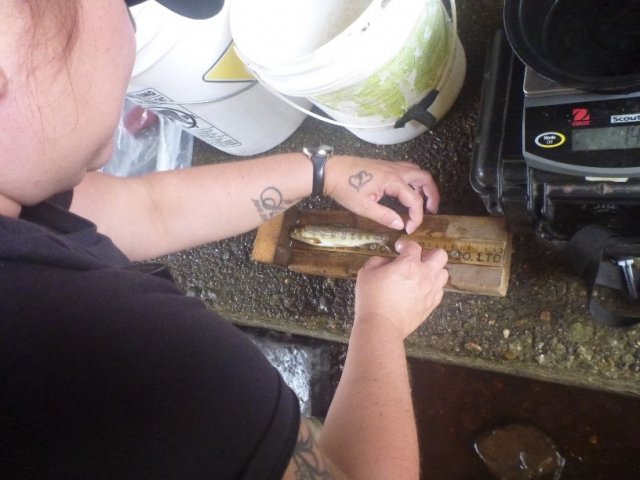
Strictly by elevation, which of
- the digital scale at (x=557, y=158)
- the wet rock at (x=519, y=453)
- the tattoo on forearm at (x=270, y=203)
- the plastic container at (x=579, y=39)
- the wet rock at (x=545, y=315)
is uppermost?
the plastic container at (x=579, y=39)

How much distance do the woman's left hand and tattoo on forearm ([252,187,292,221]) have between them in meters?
0.13

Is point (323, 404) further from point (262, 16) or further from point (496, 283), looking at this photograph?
point (262, 16)

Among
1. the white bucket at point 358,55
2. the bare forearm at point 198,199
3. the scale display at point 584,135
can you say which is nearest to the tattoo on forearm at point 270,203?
the bare forearm at point 198,199

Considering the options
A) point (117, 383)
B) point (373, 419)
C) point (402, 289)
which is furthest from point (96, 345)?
point (402, 289)

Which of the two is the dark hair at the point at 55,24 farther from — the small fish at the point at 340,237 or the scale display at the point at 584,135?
the small fish at the point at 340,237

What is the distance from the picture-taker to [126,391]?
624 millimetres

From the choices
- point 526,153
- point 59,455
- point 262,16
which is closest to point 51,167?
point 59,455

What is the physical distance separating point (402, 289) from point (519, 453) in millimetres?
879

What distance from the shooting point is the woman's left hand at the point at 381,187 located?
1344 mm

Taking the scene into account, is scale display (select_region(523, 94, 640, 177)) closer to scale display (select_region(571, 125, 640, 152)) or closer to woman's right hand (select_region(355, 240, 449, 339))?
scale display (select_region(571, 125, 640, 152))

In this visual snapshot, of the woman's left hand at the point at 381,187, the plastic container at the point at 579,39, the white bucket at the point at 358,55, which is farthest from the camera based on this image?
the woman's left hand at the point at 381,187

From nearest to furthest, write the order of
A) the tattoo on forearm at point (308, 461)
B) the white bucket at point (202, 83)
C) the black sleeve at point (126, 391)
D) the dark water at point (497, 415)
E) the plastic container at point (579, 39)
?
1. the black sleeve at point (126, 391)
2. the tattoo on forearm at point (308, 461)
3. the plastic container at point (579, 39)
4. the white bucket at point (202, 83)
5. the dark water at point (497, 415)

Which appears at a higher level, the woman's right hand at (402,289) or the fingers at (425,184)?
the fingers at (425,184)

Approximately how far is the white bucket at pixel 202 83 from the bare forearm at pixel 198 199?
0.59 feet
